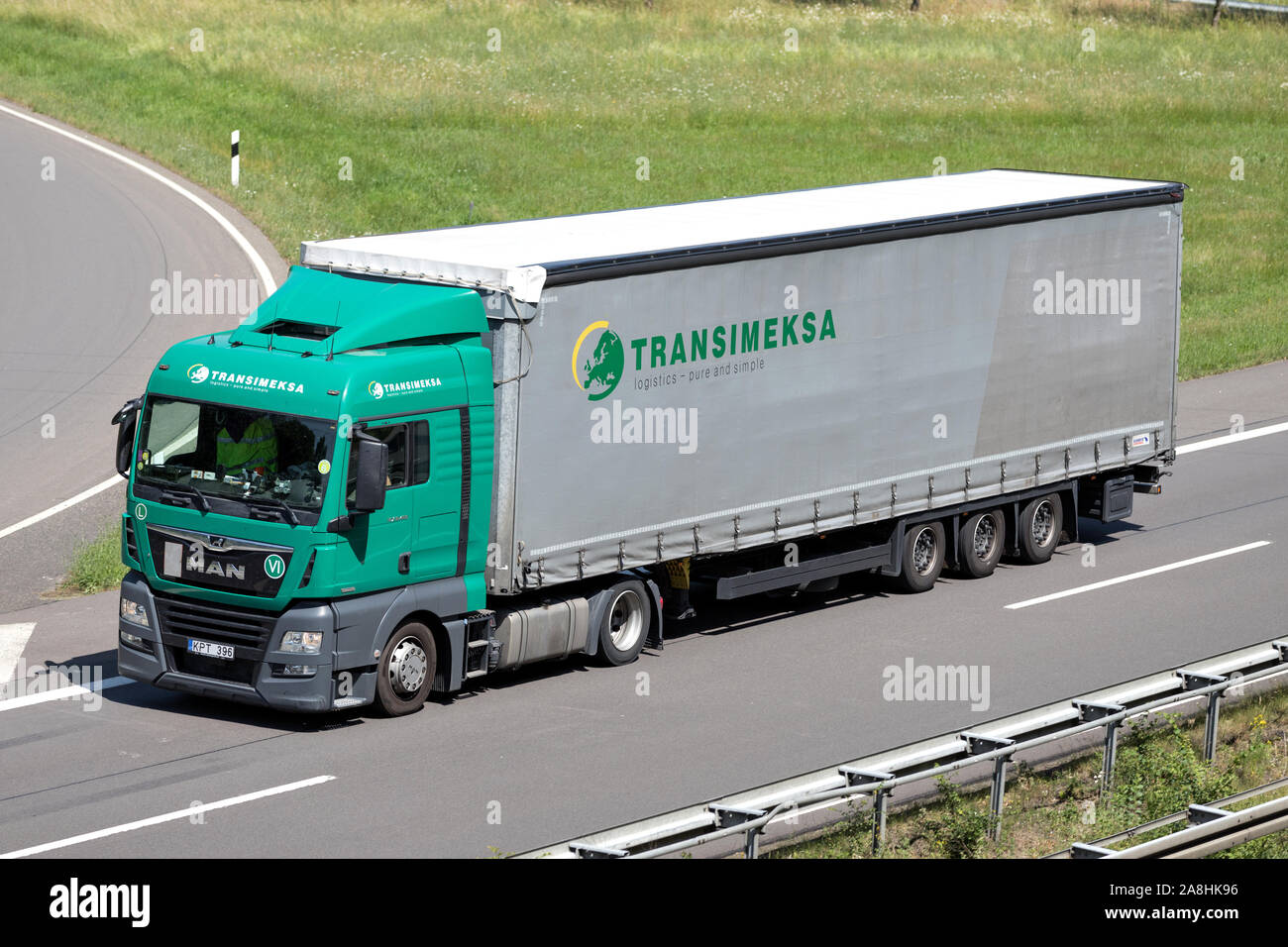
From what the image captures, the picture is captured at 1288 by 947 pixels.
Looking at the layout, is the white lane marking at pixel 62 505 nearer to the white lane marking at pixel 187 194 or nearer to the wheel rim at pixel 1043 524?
the white lane marking at pixel 187 194

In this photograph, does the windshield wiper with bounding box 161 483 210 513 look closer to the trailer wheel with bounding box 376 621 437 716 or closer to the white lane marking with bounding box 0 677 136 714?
the white lane marking with bounding box 0 677 136 714

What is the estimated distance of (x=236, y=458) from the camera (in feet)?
44.3

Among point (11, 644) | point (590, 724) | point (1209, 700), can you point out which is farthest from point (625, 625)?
point (11, 644)

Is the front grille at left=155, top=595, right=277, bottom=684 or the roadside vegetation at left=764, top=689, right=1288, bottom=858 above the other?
the front grille at left=155, top=595, right=277, bottom=684

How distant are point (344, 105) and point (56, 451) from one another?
24.7 metres

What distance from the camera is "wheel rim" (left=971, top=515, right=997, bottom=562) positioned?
19047 millimetres

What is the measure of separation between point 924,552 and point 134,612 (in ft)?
27.2

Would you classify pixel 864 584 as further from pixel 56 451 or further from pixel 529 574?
pixel 56 451

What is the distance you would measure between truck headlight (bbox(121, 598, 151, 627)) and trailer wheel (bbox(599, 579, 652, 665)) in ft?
12.6

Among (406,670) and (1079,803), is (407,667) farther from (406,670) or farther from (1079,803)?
(1079,803)

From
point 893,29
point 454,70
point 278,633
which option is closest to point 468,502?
point 278,633

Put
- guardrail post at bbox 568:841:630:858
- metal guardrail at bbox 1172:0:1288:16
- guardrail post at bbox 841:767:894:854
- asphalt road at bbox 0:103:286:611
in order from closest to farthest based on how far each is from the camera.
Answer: guardrail post at bbox 568:841:630:858, guardrail post at bbox 841:767:894:854, asphalt road at bbox 0:103:286:611, metal guardrail at bbox 1172:0:1288:16

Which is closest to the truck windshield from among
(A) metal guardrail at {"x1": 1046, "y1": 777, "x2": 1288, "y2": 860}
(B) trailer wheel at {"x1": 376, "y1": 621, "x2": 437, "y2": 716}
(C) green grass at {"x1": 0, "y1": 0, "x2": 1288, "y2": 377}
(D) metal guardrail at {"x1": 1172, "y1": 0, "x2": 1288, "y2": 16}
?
(B) trailer wheel at {"x1": 376, "y1": 621, "x2": 437, "y2": 716}

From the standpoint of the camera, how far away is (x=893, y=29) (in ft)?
196
